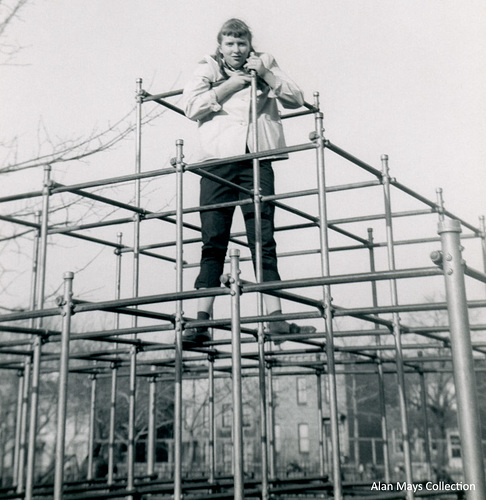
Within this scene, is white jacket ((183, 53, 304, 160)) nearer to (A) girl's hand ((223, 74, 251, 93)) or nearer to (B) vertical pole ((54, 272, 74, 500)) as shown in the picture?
(A) girl's hand ((223, 74, 251, 93))

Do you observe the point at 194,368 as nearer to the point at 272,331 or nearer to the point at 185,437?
the point at 272,331

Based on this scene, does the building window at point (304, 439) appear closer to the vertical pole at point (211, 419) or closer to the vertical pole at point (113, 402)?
the vertical pole at point (211, 419)

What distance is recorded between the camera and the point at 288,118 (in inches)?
258

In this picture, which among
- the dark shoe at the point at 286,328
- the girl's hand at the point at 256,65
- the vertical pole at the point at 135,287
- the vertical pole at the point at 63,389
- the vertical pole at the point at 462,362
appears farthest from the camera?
the vertical pole at the point at 135,287

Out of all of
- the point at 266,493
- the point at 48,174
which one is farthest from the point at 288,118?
the point at 266,493

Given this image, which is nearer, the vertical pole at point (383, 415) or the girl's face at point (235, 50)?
the girl's face at point (235, 50)

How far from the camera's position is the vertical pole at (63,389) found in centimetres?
308

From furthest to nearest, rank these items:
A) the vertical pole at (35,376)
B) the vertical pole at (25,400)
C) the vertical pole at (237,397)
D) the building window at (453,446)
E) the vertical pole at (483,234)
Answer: the building window at (453,446)
the vertical pole at (483,234)
the vertical pole at (25,400)
the vertical pole at (35,376)
the vertical pole at (237,397)

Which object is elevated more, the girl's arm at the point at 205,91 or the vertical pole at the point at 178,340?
the girl's arm at the point at 205,91

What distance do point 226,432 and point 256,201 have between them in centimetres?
2946

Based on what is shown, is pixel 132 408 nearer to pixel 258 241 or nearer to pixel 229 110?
pixel 258 241

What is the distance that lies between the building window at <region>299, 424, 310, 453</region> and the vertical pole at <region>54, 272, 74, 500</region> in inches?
1510

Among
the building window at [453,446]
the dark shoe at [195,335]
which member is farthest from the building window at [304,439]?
the dark shoe at [195,335]

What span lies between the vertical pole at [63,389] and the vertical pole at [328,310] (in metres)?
1.39
